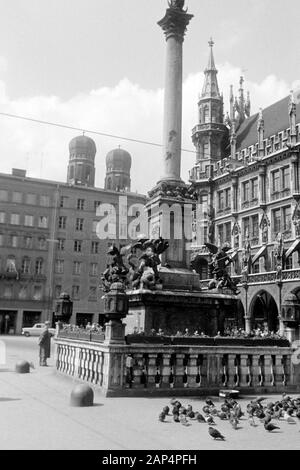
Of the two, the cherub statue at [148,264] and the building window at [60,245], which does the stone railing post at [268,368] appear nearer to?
the cherub statue at [148,264]

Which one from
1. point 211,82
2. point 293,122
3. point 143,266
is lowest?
point 143,266

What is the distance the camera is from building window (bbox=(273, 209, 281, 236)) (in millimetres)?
49375

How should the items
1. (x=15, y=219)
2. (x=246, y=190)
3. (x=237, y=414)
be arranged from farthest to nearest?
(x=15, y=219)
(x=246, y=190)
(x=237, y=414)

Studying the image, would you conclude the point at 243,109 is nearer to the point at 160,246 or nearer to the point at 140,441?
the point at 160,246

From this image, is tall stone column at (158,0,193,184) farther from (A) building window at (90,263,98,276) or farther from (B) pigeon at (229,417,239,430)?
(A) building window at (90,263,98,276)

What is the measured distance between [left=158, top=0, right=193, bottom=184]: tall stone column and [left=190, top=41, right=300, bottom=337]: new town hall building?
22.1 metres

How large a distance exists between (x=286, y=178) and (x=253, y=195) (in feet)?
18.0

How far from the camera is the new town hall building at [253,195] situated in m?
47.1

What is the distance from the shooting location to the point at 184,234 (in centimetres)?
1809

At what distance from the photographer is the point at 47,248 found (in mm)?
67250

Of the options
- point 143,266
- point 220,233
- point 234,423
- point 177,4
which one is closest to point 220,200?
point 220,233

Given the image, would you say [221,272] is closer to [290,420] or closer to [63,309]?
[63,309]

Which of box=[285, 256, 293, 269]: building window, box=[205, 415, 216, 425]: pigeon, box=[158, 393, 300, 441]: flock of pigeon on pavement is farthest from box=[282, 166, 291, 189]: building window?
box=[205, 415, 216, 425]: pigeon

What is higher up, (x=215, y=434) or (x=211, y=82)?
(x=211, y=82)
